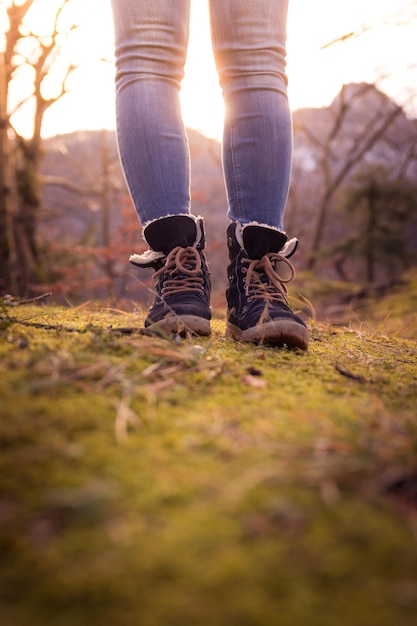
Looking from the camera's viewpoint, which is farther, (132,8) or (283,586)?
(132,8)

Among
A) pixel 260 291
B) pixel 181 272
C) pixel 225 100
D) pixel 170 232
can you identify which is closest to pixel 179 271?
pixel 181 272

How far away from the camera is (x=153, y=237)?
4.80ft

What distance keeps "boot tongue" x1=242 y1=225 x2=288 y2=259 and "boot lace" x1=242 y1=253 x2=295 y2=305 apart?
0.02m

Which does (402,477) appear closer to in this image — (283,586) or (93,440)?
(283,586)

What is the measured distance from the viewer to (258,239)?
1.47m

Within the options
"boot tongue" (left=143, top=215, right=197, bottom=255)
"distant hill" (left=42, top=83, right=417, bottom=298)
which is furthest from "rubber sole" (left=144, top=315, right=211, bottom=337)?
"distant hill" (left=42, top=83, right=417, bottom=298)

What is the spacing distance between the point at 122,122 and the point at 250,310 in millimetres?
713

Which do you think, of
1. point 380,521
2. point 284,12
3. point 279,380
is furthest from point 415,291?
point 380,521

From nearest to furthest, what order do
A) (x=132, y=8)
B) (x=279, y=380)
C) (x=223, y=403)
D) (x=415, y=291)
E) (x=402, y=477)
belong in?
(x=402, y=477) < (x=223, y=403) < (x=279, y=380) < (x=132, y=8) < (x=415, y=291)

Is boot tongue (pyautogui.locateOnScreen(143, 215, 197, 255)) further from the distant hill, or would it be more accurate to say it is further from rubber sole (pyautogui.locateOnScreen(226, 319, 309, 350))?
the distant hill

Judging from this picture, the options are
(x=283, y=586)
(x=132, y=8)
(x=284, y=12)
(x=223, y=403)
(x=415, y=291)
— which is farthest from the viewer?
(x=415, y=291)

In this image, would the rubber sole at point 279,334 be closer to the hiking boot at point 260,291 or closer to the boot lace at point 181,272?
the hiking boot at point 260,291

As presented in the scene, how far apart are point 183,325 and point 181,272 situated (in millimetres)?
226

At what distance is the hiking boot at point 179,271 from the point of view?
4.45 ft
